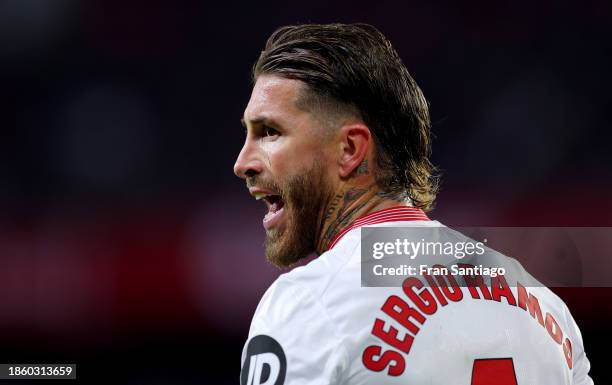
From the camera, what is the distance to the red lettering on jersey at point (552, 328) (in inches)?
63.0

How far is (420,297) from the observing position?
147 centimetres

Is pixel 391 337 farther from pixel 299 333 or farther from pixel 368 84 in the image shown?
pixel 368 84

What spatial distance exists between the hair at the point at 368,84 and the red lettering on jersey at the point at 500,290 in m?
0.33

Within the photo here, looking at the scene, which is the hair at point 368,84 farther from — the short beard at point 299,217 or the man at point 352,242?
the short beard at point 299,217

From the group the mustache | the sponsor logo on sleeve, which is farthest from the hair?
the sponsor logo on sleeve

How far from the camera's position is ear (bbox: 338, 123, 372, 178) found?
1.76m

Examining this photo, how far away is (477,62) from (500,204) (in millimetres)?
911

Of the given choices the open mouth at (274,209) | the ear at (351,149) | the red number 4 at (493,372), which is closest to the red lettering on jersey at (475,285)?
the red number 4 at (493,372)

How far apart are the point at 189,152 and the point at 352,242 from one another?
3.21 m

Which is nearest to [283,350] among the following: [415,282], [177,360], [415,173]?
[415,282]

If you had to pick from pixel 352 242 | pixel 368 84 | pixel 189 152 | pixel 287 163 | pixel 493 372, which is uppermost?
pixel 189 152

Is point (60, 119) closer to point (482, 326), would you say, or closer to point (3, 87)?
point (3, 87)

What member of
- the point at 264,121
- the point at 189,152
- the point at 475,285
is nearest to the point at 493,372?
the point at 475,285

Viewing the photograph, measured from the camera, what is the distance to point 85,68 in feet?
15.3
